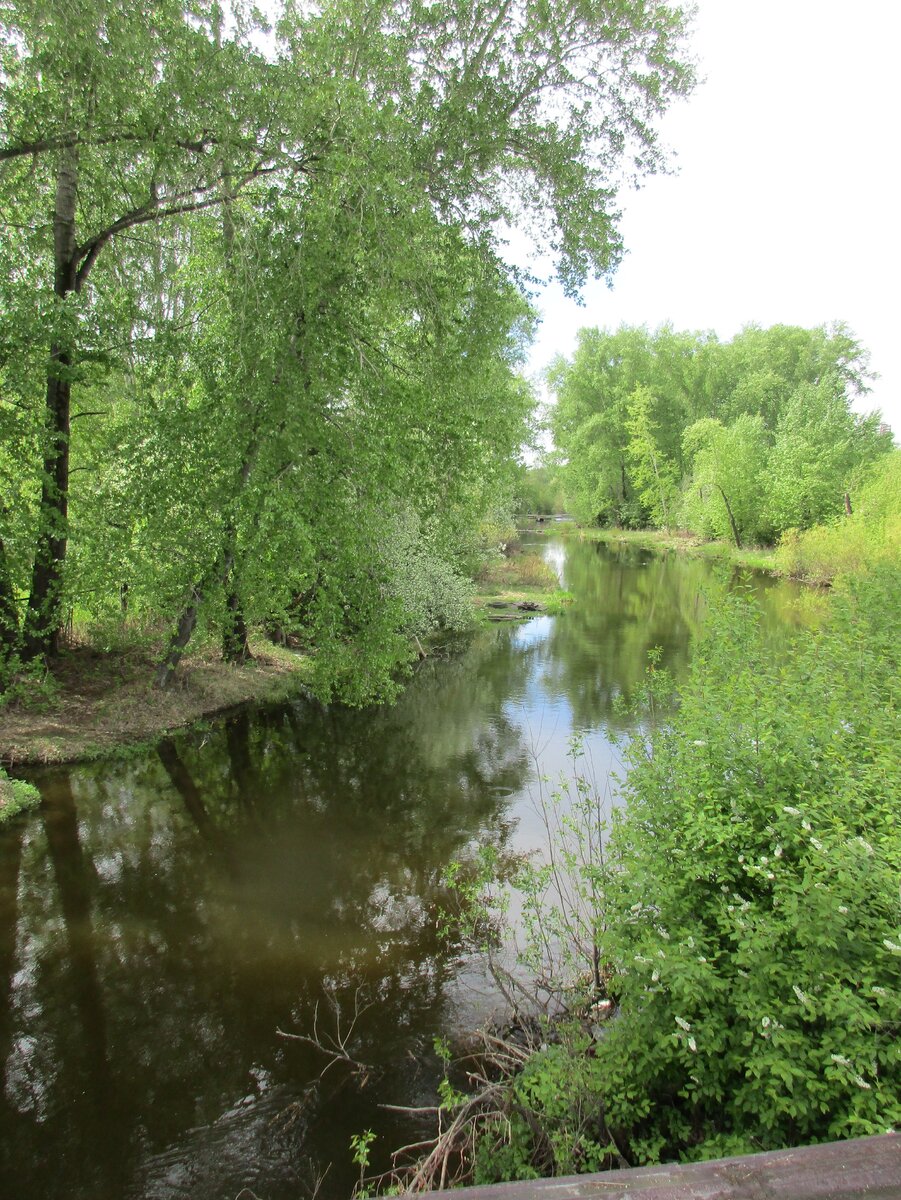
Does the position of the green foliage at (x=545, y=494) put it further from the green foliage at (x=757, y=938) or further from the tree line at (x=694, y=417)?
the green foliage at (x=757, y=938)

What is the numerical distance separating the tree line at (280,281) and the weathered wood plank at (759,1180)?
905 centimetres

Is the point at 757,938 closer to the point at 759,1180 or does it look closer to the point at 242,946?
the point at 759,1180

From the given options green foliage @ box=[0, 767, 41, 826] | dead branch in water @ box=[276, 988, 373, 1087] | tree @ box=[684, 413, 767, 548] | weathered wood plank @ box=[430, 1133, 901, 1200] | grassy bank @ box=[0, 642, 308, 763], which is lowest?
dead branch in water @ box=[276, 988, 373, 1087]

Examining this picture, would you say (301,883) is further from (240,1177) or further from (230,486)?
(230,486)

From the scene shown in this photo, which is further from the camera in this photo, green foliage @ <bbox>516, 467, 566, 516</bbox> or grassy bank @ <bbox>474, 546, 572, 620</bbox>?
green foliage @ <bbox>516, 467, 566, 516</bbox>

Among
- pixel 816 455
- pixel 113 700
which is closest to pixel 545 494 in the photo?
pixel 816 455

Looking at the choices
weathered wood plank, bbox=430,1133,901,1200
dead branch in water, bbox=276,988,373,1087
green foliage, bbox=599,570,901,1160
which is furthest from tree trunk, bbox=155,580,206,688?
weathered wood plank, bbox=430,1133,901,1200

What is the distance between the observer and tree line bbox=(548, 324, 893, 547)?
4072 cm

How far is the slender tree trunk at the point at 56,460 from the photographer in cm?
1050

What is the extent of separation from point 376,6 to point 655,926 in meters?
11.5

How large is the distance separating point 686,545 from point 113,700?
138ft

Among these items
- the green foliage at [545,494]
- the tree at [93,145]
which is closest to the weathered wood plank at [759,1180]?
Answer: the tree at [93,145]

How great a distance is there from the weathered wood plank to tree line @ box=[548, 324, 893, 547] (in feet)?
136

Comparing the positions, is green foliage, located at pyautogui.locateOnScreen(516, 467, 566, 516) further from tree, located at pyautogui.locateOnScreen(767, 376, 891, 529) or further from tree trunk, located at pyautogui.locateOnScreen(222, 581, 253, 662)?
tree trunk, located at pyautogui.locateOnScreen(222, 581, 253, 662)
